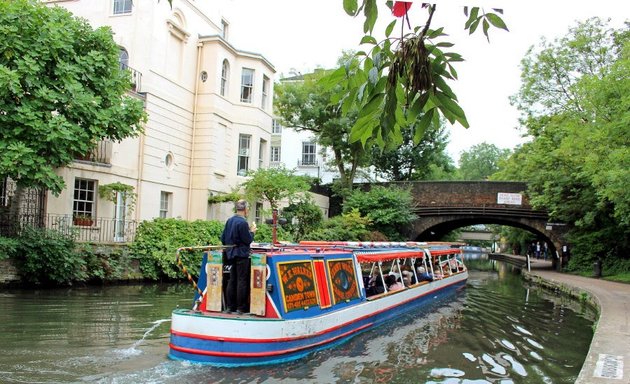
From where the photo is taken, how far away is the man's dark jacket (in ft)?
26.4

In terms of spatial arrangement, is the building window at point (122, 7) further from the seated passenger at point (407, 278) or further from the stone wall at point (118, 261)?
the seated passenger at point (407, 278)

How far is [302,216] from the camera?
23953 mm

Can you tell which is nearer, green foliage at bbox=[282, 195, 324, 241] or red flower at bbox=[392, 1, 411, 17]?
red flower at bbox=[392, 1, 411, 17]

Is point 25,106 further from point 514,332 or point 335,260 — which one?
point 514,332

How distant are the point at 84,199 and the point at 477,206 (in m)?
20.6

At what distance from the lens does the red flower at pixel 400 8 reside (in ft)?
6.78

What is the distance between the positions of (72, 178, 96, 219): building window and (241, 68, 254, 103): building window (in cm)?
837

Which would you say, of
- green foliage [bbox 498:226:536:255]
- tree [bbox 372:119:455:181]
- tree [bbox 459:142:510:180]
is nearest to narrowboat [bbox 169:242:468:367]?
tree [bbox 372:119:455:181]

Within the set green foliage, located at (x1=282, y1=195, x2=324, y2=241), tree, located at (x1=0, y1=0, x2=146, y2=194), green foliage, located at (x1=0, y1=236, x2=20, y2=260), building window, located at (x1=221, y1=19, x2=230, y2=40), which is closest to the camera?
tree, located at (x1=0, y1=0, x2=146, y2=194)

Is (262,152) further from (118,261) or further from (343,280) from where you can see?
(343,280)

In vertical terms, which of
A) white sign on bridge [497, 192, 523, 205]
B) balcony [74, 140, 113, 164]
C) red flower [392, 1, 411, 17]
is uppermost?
balcony [74, 140, 113, 164]

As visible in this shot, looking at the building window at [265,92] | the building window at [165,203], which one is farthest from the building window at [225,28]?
the building window at [165,203]

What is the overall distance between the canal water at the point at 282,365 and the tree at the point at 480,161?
61.5 m

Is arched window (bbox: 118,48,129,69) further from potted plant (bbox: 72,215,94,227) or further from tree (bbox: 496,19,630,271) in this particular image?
tree (bbox: 496,19,630,271)
